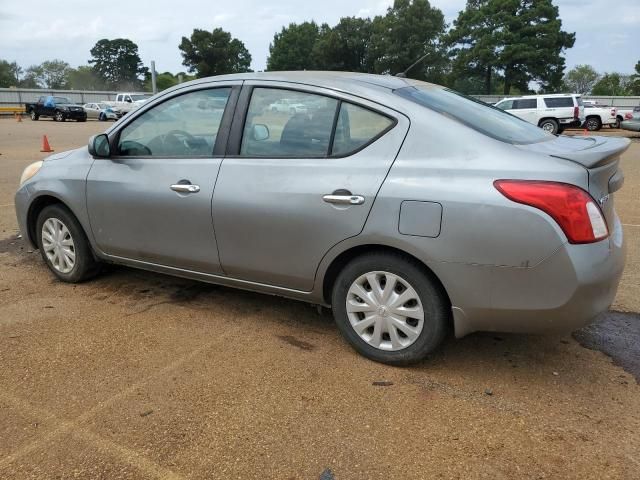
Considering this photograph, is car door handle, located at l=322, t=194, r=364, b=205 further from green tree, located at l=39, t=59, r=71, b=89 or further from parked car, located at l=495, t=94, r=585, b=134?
green tree, located at l=39, t=59, r=71, b=89

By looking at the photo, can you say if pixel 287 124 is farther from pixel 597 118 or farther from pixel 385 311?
pixel 597 118

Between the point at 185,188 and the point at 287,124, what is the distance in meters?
0.80

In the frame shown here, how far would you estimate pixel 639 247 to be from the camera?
18.2 ft

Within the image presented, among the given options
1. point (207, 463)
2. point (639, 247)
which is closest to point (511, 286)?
point (207, 463)

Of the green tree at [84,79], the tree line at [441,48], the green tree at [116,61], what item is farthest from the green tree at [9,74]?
the green tree at [116,61]

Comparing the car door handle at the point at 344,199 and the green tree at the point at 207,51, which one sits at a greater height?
the green tree at the point at 207,51

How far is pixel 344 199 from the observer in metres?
3.02

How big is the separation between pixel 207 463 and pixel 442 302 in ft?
4.63

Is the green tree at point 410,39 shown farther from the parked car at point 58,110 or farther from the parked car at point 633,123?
the parked car at point 633,123

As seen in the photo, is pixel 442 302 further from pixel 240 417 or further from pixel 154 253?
pixel 154 253

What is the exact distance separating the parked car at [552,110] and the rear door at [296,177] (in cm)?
2105

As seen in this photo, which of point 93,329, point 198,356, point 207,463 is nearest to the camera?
point 207,463

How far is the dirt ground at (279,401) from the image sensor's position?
237 cm

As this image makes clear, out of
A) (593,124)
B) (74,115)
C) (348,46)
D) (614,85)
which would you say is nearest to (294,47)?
(348,46)
